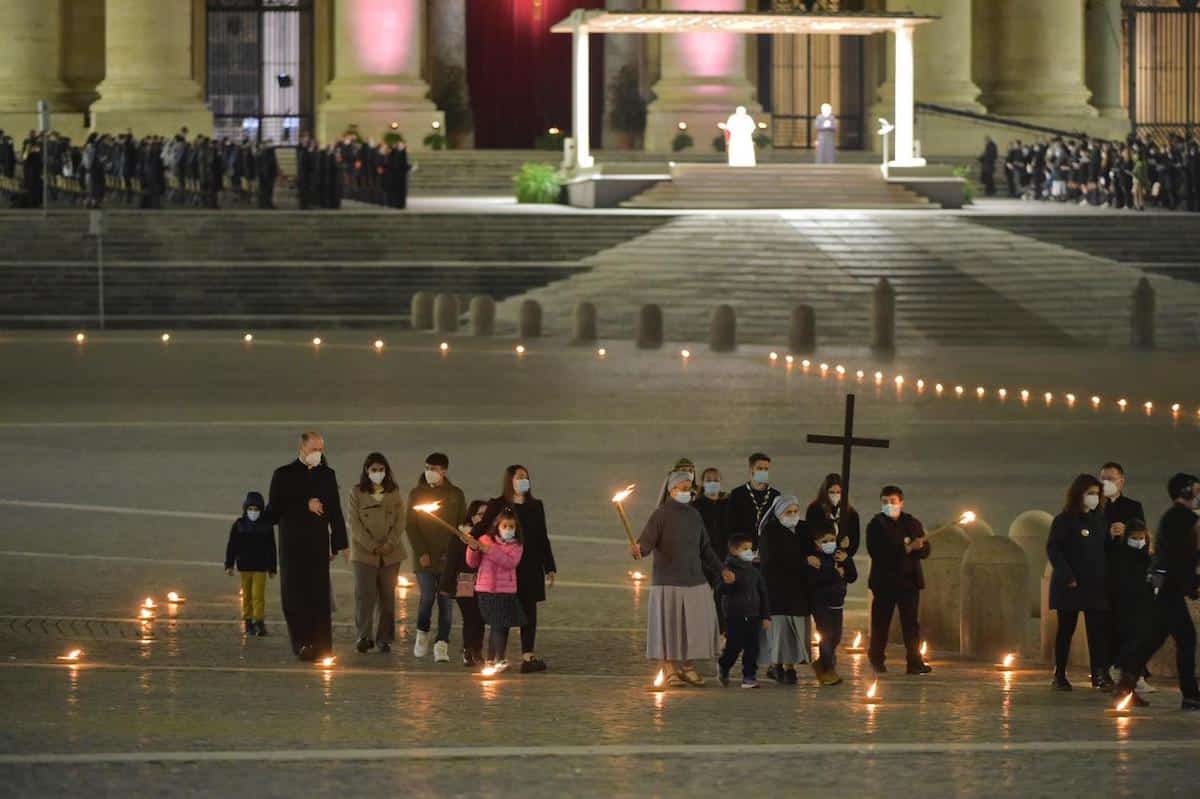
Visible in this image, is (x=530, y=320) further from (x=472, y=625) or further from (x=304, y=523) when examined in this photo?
(x=472, y=625)

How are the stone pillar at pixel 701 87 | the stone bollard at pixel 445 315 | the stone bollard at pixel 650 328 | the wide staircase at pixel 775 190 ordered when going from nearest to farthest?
the stone bollard at pixel 650 328, the stone bollard at pixel 445 315, the wide staircase at pixel 775 190, the stone pillar at pixel 701 87

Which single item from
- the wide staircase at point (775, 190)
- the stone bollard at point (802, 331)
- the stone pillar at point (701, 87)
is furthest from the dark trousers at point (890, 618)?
the stone pillar at point (701, 87)

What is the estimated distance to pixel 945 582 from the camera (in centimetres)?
1509

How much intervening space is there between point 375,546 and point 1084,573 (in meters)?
3.89

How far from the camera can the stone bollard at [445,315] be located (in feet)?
129

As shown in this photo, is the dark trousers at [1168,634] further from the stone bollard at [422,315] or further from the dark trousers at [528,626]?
the stone bollard at [422,315]

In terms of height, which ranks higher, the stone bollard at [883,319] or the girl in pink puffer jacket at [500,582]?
the stone bollard at [883,319]

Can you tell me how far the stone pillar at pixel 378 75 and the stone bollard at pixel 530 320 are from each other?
64.5 ft

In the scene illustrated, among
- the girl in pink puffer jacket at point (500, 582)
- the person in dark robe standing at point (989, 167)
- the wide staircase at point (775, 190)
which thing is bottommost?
the girl in pink puffer jacket at point (500, 582)

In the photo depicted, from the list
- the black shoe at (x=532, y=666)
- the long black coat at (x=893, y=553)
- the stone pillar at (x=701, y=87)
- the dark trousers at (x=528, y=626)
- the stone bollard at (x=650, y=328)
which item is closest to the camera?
the black shoe at (x=532, y=666)

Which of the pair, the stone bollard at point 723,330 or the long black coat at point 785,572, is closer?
the long black coat at point 785,572

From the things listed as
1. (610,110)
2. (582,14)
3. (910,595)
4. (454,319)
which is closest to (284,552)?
(910,595)

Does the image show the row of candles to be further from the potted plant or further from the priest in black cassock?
the potted plant

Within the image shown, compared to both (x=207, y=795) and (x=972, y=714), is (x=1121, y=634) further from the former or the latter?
(x=207, y=795)
